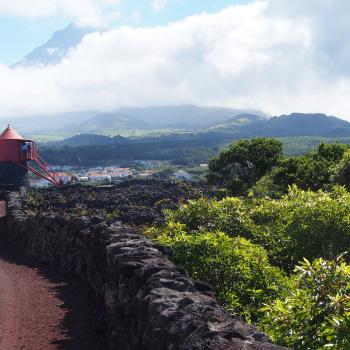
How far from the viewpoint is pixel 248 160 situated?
146ft

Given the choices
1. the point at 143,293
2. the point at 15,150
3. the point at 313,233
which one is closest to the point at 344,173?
the point at 313,233

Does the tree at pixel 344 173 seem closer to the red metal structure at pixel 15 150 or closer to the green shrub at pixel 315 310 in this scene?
the green shrub at pixel 315 310

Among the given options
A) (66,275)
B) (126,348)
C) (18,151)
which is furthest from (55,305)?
(18,151)

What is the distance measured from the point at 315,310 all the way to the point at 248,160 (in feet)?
123

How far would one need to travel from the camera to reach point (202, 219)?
17.7 metres

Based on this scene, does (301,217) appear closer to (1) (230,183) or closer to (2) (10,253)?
(2) (10,253)

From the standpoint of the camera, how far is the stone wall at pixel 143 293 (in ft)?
22.6

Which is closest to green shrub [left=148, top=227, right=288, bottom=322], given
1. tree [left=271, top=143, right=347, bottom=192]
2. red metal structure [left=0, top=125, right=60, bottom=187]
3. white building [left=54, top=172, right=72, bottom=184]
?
tree [left=271, top=143, right=347, bottom=192]

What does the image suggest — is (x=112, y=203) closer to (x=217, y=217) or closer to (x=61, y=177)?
(x=217, y=217)

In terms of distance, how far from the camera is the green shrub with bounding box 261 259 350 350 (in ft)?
23.3

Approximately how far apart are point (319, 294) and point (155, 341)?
7.81 ft

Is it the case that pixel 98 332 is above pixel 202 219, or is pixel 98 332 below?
below

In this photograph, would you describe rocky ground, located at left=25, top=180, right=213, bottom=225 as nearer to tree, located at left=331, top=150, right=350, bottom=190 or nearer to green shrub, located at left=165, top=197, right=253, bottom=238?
green shrub, located at left=165, top=197, right=253, bottom=238

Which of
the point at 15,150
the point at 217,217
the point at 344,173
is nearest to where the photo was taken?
the point at 217,217
